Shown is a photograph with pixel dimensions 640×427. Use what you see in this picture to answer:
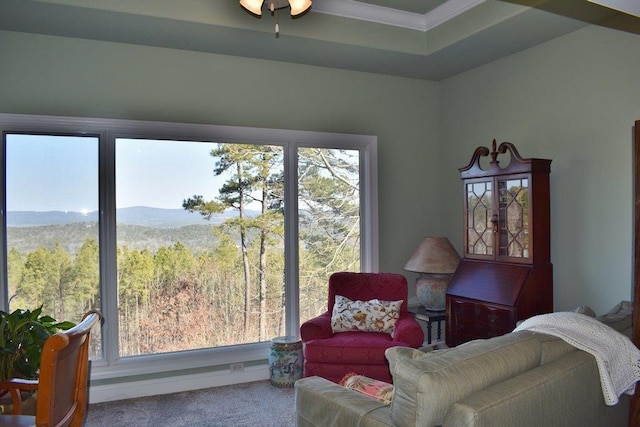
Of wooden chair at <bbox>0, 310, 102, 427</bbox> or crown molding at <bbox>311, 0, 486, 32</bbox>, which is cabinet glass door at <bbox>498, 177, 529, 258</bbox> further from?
wooden chair at <bbox>0, 310, 102, 427</bbox>

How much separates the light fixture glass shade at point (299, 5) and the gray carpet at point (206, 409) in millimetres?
2654

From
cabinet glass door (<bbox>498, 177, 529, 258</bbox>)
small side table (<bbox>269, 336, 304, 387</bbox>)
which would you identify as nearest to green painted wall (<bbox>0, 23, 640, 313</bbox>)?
cabinet glass door (<bbox>498, 177, 529, 258</bbox>)

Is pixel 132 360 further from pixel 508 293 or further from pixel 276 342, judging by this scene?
pixel 508 293

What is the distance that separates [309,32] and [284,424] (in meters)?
2.84

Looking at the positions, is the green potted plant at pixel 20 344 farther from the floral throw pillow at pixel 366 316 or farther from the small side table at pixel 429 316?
the small side table at pixel 429 316

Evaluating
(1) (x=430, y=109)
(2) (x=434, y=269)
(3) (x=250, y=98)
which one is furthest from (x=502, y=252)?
(3) (x=250, y=98)

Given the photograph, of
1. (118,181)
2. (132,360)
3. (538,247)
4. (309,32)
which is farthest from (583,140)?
(132,360)

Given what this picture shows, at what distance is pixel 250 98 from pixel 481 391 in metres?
3.24

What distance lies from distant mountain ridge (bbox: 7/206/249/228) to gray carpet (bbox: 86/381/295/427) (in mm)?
1375

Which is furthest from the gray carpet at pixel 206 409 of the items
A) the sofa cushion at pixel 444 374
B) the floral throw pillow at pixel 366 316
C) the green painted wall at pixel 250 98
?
the sofa cushion at pixel 444 374

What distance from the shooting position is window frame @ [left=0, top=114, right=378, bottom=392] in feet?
12.1

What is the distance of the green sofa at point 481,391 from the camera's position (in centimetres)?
170

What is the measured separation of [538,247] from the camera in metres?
3.61

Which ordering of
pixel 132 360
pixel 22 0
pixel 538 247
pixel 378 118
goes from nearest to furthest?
pixel 22 0 < pixel 538 247 < pixel 132 360 < pixel 378 118
